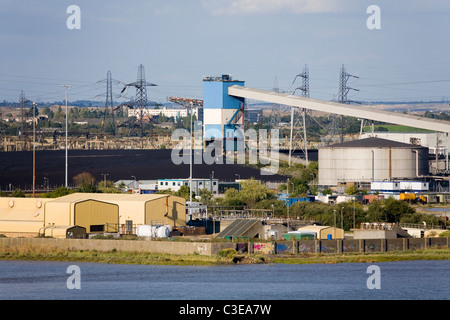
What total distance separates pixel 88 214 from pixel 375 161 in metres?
21.7

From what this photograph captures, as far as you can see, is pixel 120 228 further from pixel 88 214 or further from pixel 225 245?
pixel 225 245

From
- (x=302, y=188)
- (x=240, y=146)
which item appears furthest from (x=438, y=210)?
(x=240, y=146)

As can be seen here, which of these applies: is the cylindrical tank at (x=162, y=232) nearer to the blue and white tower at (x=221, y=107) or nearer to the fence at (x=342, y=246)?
the fence at (x=342, y=246)

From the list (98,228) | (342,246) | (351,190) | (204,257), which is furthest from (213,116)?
(204,257)

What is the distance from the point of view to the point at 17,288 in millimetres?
20781

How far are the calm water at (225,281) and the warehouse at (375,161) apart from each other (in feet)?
69.2

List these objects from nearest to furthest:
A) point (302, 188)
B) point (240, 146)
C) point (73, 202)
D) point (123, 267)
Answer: point (123, 267), point (73, 202), point (302, 188), point (240, 146)

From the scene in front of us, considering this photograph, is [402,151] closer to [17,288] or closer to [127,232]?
[127,232]

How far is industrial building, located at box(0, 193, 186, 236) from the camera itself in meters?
27.9

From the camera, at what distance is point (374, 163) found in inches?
1817

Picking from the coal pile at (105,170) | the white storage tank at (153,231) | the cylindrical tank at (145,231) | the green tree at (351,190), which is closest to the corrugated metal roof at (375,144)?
the green tree at (351,190)
